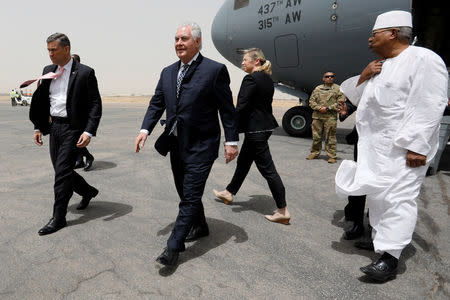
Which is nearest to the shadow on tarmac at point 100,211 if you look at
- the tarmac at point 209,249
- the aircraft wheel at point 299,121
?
the tarmac at point 209,249

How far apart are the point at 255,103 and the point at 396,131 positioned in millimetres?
1411

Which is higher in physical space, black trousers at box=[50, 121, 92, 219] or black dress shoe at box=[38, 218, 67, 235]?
black trousers at box=[50, 121, 92, 219]

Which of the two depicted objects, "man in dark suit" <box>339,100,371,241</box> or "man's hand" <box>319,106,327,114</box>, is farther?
"man's hand" <box>319,106,327,114</box>

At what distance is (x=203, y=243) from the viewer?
9.57 ft

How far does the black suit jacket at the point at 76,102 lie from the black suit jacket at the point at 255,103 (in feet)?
4.61

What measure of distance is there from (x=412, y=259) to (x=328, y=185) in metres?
2.04

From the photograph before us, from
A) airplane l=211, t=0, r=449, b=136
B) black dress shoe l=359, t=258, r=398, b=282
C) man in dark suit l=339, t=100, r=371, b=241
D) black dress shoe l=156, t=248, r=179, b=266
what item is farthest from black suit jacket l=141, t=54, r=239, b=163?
airplane l=211, t=0, r=449, b=136

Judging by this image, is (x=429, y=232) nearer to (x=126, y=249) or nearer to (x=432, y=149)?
(x=432, y=149)

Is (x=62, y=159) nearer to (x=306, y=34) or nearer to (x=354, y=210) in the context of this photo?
(x=354, y=210)

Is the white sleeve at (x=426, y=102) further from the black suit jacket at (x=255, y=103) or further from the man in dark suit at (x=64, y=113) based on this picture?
the man in dark suit at (x=64, y=113)

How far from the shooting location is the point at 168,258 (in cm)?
239

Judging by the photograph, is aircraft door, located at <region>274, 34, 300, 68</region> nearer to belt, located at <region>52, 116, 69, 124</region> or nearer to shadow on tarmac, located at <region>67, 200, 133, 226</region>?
shadow on tarmac, located at <region>67, 200, 133, 226</region>

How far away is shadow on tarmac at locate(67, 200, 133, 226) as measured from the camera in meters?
3.45

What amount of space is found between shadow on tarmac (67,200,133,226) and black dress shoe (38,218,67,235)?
115 mm
